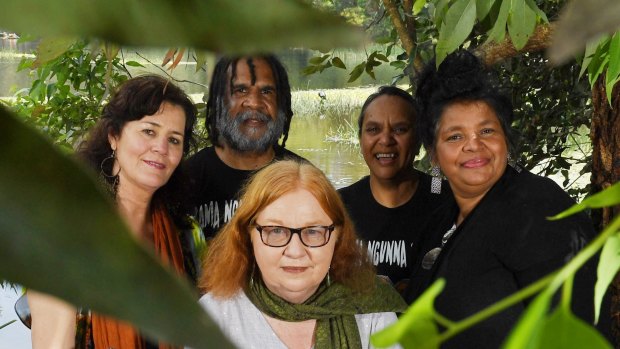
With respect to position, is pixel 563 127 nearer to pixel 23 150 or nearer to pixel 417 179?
pixel 417 179

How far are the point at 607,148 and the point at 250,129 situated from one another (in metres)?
0.91

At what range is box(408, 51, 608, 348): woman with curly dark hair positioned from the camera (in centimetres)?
151

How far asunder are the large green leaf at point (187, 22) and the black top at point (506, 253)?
1431 millimetres

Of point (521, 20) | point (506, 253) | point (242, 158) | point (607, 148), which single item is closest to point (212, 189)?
point (242, 158)

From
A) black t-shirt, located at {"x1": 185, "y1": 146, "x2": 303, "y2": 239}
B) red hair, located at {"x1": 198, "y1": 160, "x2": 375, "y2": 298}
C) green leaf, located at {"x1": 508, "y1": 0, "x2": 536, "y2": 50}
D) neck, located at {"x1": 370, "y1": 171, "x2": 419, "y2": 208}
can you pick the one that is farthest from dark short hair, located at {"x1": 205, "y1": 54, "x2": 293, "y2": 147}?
green leaf, located at {"x1": 508, "y1": 0, "x2": 536, "y2": 50}

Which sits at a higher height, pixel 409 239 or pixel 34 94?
pixel 34 94

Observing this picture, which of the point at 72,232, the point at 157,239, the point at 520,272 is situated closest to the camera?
the point at 72,232

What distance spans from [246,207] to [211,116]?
2.57 feet

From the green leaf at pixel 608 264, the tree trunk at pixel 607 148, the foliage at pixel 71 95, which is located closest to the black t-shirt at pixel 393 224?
the tree trunk at pixel 607 148

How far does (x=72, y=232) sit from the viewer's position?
72mm

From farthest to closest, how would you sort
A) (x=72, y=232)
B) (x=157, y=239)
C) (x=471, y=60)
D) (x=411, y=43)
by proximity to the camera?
(x=411, y=43) < (x=471, y=60) < (x=157, y=239) < (x=72, y=232)

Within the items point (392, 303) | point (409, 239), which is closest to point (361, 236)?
point (409, 239)

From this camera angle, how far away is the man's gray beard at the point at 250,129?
2.17 metres

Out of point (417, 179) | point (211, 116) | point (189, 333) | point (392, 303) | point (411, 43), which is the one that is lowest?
point (392, 303)
